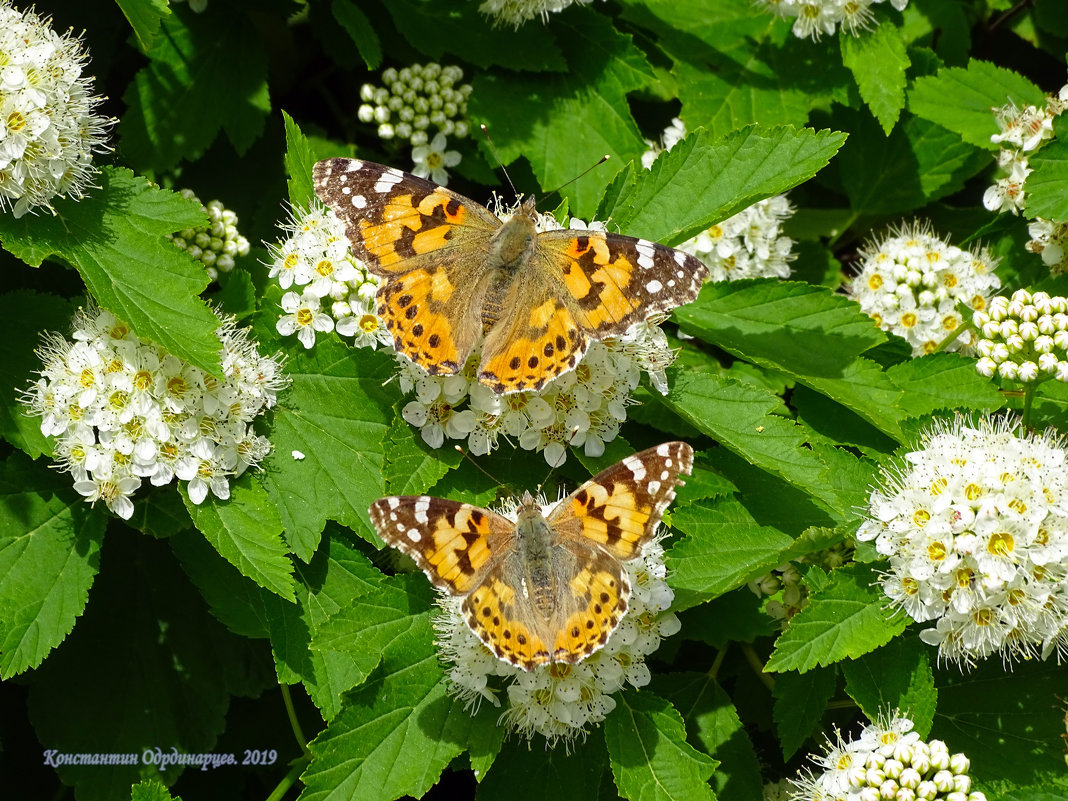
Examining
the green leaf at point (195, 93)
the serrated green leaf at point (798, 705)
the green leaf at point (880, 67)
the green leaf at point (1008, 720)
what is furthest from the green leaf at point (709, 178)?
the green leaf at point (1008, 720)

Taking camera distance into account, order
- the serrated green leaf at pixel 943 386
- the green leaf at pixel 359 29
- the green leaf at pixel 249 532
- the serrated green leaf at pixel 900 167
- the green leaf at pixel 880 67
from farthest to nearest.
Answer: the serrated green leaf at pixel 900 167 < the green leaf at pixel 880 67 < the green leaf at pixel 359 29 < the serrated green leaf at pixel 943 386 < the green leaf at pixel 249 532

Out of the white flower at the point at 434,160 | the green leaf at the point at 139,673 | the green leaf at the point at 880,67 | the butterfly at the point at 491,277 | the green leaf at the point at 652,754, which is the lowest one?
the green leaf at the point at 139,673

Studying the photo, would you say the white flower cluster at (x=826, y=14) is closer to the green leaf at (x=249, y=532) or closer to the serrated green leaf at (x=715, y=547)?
the serrated green leaf at (x=715, y=547)

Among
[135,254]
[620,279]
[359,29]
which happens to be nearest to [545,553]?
[620,279]

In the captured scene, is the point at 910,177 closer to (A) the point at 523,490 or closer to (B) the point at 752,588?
(B) the point at 752,588

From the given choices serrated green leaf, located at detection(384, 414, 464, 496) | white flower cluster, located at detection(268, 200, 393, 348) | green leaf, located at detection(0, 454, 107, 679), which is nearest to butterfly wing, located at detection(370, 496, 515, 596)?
serrated green leaf, located at detection(384, 414, 464, 496)

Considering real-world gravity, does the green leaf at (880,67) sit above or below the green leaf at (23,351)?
above

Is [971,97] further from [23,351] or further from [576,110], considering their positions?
[23,351]

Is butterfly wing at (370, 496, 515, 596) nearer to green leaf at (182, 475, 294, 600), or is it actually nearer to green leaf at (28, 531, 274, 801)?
green leaf at (182, 475, 294, 600)
